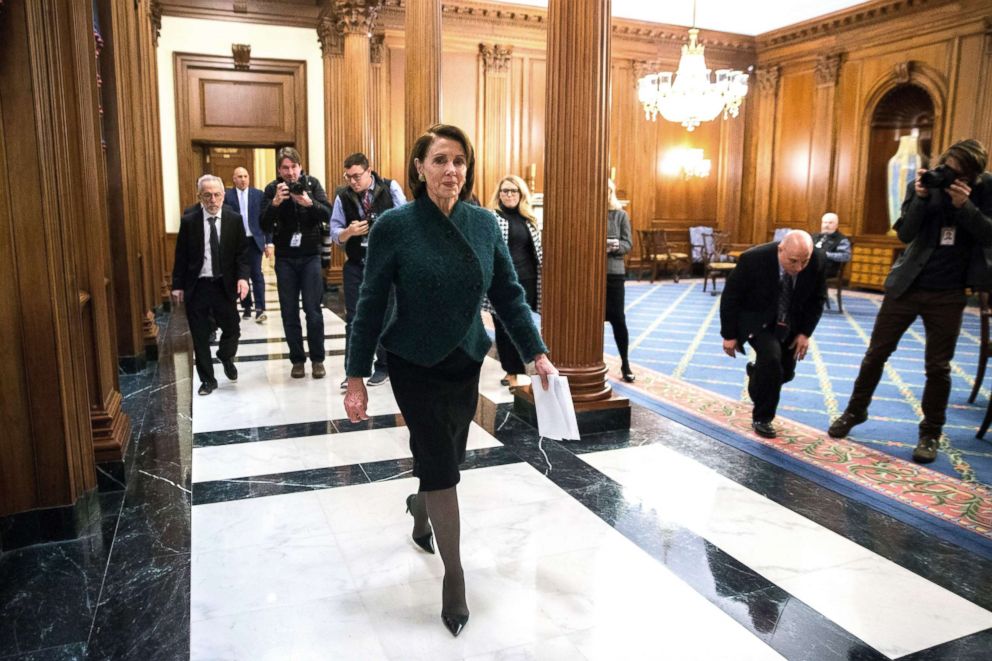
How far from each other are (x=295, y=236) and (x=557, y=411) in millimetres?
3559

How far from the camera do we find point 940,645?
2.25 metres

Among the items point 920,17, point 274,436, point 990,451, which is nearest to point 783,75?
point 920,17

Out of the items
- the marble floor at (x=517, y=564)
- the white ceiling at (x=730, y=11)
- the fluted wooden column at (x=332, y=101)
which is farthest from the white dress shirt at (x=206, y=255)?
the white ceiling at (x=730, y=11)

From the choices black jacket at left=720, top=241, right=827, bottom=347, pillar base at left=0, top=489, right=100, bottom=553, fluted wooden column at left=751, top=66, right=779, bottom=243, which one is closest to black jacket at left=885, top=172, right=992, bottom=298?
black jacket at left=720, top=241, right=827, bottom=347

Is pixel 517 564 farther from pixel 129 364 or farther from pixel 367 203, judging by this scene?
pixel 129 364

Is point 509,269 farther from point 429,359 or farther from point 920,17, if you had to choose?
Answer: point 920,17

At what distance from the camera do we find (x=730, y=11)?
13742mm

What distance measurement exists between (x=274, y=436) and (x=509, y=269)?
2342mm

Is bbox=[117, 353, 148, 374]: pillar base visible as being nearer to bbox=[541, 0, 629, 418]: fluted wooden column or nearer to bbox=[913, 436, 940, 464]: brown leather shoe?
bbox=[541, 0, 629, 418]: fluted wooden column

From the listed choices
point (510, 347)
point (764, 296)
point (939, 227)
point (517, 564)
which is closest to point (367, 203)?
point (510, 347)

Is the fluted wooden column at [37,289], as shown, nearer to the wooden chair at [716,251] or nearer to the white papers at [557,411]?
the white papers at [557,411]

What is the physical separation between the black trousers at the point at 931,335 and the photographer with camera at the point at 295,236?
3.72 metres

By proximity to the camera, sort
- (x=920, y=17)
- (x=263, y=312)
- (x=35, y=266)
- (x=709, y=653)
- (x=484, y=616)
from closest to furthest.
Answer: (x=709, y=653), (x=484, y=616), (x=35, y=266), (x=263, y=312), (x=920, y=17)

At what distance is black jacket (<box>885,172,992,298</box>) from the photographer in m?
3.82
